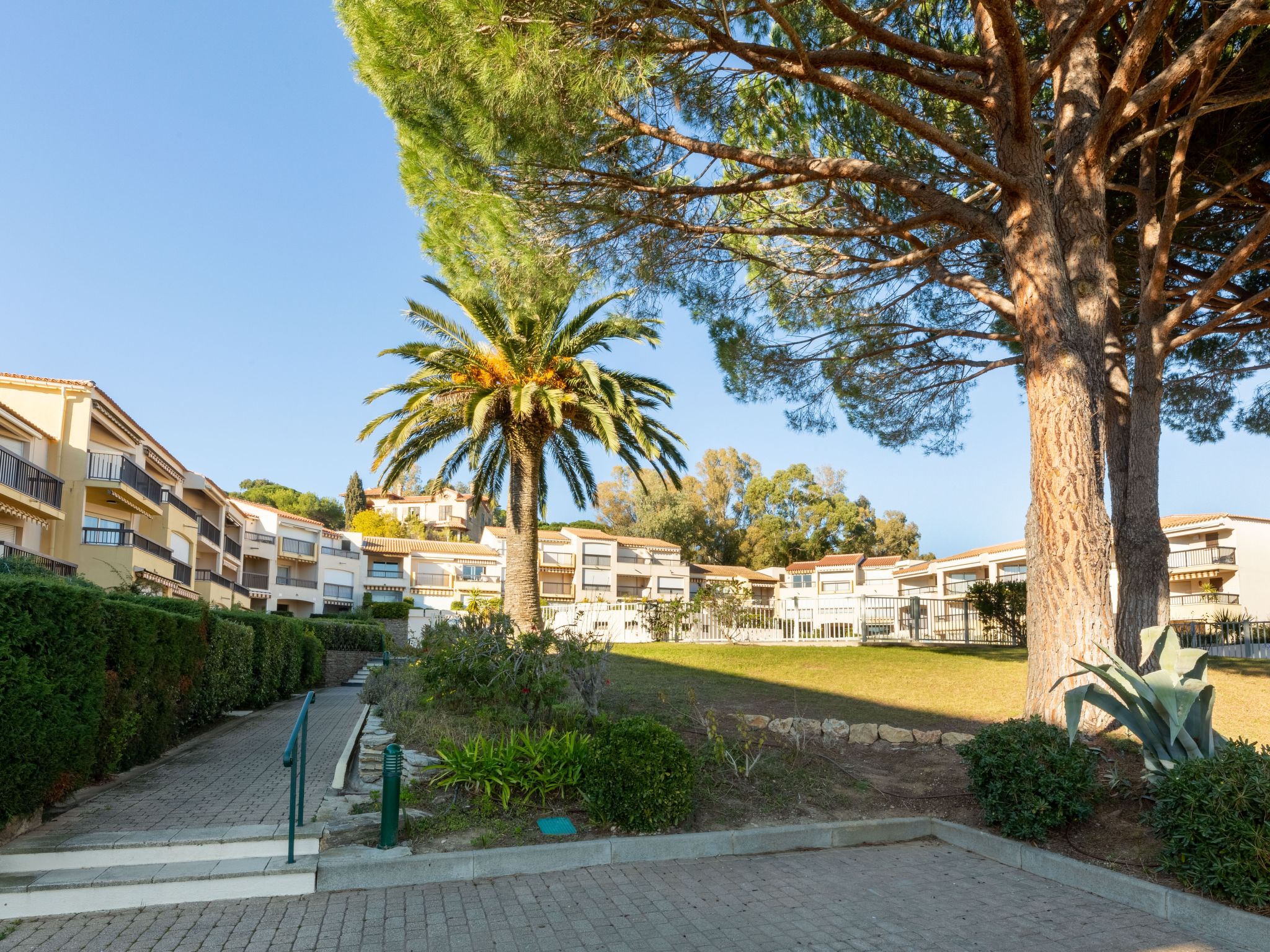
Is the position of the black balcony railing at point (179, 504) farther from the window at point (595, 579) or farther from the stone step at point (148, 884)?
the stone step at point (148, 884)

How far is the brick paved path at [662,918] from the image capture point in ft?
15.8

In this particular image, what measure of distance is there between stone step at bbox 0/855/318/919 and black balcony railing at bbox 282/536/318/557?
57062 mm

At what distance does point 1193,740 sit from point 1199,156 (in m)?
10.1

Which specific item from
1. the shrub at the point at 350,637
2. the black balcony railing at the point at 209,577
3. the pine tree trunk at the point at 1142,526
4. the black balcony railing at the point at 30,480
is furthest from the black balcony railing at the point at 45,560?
the pine tree trunk at the point at 1142,526

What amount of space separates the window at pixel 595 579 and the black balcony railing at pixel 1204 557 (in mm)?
34939

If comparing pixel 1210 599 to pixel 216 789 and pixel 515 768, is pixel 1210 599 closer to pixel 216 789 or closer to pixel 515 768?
pixel 515 768

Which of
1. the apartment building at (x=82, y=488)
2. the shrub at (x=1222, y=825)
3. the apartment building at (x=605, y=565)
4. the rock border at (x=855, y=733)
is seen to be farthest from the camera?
the apartment building at (x=605, y=565)

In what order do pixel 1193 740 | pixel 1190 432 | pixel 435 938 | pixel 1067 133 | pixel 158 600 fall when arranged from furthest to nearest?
pixel 1190 432
pixel 158 600
pixel 1067 133
pixel 1193 740
pixel 435 938

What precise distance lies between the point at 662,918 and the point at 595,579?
58.1 meters

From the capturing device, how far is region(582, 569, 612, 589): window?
206 feet

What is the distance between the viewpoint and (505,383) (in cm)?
2088

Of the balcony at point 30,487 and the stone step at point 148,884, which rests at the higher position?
the balcony at point 30,487

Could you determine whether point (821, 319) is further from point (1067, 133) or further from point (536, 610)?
point (536, 610)

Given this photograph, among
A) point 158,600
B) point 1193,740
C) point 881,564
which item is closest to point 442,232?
point 158,600
